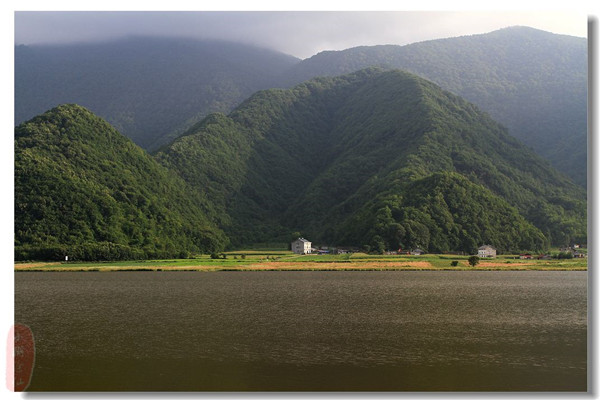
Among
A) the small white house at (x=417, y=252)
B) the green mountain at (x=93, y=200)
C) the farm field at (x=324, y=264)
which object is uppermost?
the green mountain at (x=93, y=200)

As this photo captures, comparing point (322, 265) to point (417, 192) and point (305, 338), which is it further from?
point (305, 338)

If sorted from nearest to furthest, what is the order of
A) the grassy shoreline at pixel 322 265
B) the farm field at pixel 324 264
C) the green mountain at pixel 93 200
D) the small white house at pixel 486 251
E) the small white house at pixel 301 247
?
the grassy shoreline at pixel 322 265
the farm field at pixel 324 264
the green mountain at pixel 93 200
the small white house at pixel 486 251
the small white house at pixel 301 247

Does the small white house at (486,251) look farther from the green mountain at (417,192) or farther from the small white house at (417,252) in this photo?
the small white house at (417,252)

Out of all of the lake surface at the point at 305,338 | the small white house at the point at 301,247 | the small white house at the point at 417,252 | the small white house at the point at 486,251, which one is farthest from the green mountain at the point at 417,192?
the lake surface at the point at 305,338

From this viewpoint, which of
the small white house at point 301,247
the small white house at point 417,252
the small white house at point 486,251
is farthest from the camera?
the small white house at point 301,247

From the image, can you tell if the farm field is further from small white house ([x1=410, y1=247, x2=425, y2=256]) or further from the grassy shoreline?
small white house ([x1=410, y1=247, x2=425, y2=256])

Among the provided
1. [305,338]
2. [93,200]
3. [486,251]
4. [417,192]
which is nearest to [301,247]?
[417,192]

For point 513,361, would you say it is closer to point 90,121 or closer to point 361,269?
→ point 361,269

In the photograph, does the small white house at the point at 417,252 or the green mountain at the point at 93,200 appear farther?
the small white house at the point at 417,252
